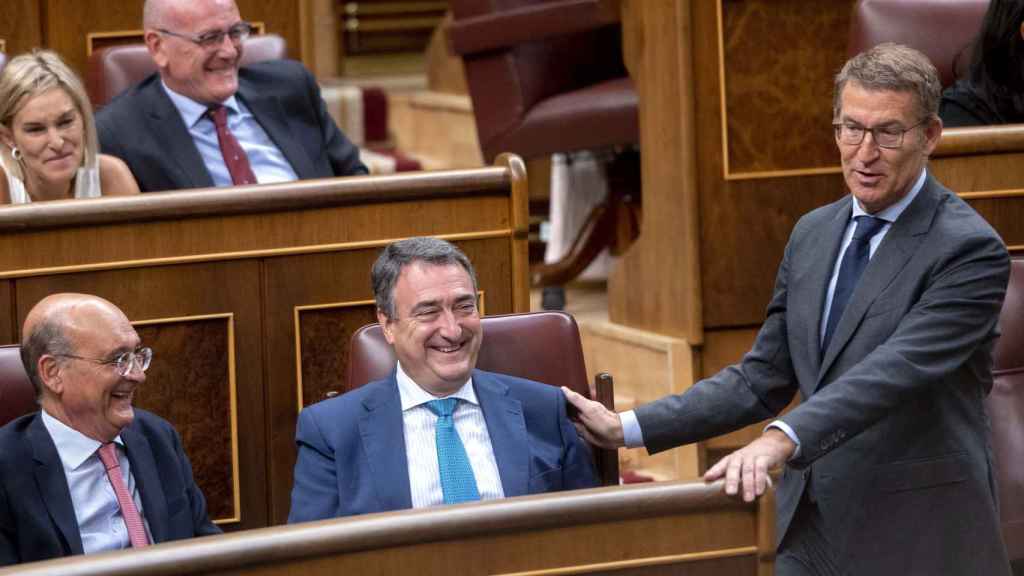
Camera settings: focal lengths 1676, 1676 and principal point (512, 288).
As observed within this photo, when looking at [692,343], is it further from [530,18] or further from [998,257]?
[998,257]

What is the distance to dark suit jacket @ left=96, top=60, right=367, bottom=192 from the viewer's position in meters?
3.04

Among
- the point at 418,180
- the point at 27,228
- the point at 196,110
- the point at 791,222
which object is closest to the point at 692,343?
the point at 791,222

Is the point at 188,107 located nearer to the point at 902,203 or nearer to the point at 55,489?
the point at 55,489

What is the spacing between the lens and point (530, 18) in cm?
400

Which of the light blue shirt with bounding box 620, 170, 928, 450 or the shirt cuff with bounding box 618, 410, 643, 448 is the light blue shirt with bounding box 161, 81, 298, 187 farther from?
the light blue shirt with bounding box 620, 170, 928, 450

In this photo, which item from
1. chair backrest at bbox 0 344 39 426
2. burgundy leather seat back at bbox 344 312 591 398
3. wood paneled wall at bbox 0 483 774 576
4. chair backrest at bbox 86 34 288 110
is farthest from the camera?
chair backrest at bbox 86 34 288 110

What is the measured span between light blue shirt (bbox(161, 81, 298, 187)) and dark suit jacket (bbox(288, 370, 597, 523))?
1.05m

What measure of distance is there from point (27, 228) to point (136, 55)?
94cm

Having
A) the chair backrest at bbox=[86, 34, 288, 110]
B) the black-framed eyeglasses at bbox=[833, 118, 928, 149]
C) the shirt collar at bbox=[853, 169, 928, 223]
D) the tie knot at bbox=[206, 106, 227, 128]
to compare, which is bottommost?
the shirt collar at bbox=[853, 169, 928, 223]

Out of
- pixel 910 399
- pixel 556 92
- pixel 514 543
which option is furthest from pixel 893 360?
pixel 556 92

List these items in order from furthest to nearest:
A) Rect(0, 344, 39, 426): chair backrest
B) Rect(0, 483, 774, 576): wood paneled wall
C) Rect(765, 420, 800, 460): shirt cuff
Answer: Rect(0, 344, 39, 426): chair backrest → Rect(765, 420, 800, 460): shirt cuff → Rect(0, 483, 774, 576): wood paneled wall

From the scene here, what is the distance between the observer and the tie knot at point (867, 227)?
1985 mm

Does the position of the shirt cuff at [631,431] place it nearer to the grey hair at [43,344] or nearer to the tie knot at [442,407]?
the tie knot at [442,407]

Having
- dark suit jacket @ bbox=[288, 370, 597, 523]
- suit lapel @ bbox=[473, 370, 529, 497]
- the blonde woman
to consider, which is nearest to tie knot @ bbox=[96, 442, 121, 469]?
dark suit jacket @ bbox=[288, 370, 597, 523]
